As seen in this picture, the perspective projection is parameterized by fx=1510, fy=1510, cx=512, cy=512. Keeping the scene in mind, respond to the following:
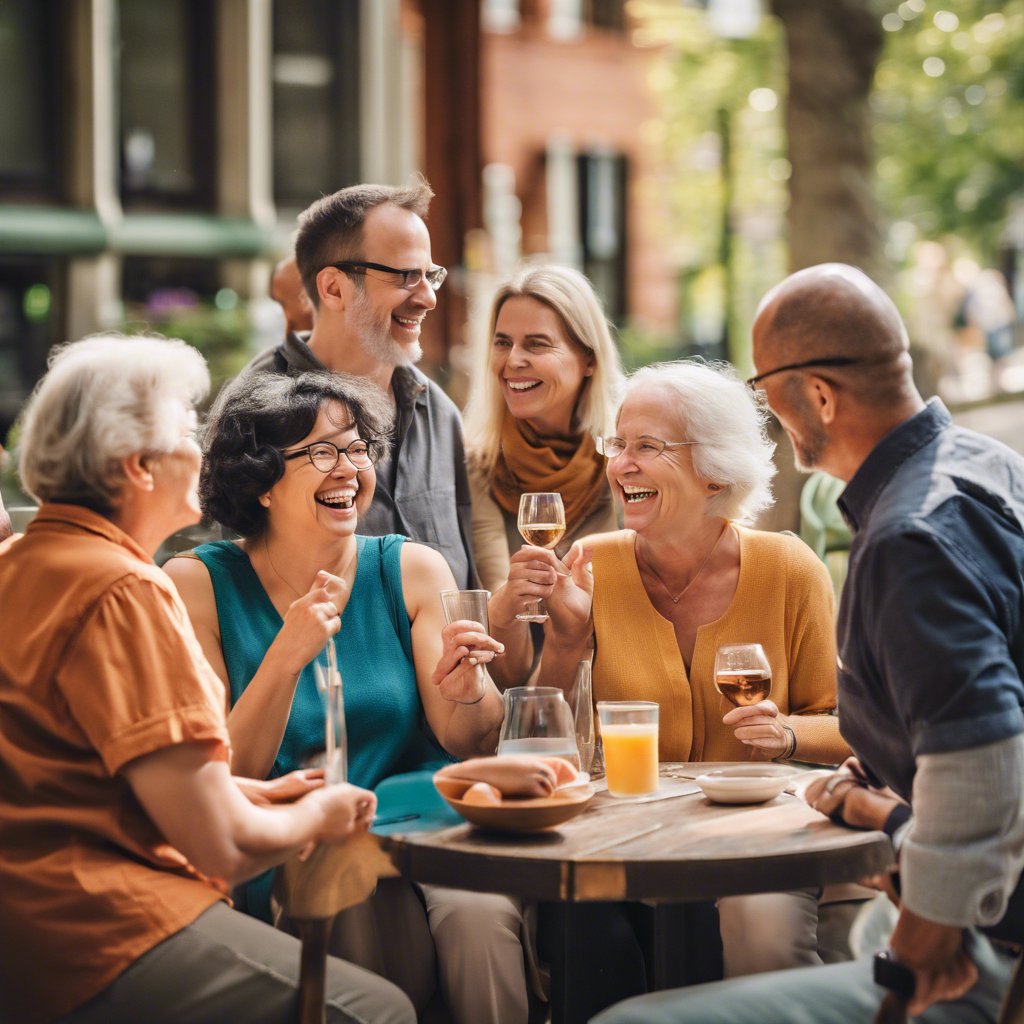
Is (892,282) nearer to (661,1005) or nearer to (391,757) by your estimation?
(391,757)

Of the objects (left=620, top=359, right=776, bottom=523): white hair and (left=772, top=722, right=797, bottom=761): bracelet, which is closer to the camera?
(left=772, top=722, right=797, bottom=761): bracelet

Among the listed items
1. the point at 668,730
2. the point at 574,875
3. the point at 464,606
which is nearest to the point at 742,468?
the point at 668,730

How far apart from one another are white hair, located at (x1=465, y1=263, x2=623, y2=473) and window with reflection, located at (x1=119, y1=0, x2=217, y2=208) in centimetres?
975

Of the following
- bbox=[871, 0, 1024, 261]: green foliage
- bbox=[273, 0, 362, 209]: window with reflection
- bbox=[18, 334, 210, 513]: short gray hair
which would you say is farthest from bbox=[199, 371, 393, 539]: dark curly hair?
bbox=[273, 0, 362, 209]: window with reflection

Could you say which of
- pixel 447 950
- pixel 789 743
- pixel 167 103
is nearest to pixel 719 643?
pixel 789 743

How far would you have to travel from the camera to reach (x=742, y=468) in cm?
382

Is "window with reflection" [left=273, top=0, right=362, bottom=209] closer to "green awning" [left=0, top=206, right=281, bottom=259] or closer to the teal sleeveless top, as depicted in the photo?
"green awning" [left=0, top=206, right=281, bottom=259]

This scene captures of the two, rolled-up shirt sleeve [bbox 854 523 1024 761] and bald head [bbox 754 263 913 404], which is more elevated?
bald head [bbox 754 263 913 404]

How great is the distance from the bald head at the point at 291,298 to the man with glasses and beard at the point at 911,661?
2.78 meters

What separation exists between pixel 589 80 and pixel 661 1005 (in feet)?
72.6

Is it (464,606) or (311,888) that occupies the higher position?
(464,606)

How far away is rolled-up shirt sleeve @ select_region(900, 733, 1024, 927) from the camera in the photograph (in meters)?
2.29

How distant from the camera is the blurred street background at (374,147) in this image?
10312mm

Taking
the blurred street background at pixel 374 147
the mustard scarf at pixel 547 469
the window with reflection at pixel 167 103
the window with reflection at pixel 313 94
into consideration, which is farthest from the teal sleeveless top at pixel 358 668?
the window with reflection at pixel 313 94
